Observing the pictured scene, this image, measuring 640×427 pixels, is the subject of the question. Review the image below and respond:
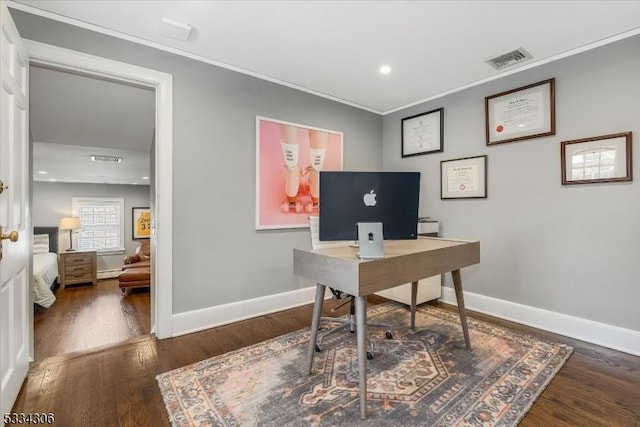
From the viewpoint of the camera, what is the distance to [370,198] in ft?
5.65

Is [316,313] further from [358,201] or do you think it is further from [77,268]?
[77,268]

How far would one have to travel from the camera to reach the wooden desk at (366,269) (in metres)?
1.46

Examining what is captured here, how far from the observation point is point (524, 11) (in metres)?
1.92

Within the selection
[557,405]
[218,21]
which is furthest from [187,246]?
[557,405]

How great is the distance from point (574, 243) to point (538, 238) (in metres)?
0.25

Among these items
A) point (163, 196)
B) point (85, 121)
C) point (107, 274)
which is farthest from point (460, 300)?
point (107, 274)

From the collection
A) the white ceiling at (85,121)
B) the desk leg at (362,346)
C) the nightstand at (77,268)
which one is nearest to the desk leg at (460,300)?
the desk leg at (362,346)

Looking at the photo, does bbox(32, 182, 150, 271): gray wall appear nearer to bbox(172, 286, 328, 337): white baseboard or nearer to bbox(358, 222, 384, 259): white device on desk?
bbox(172, 286, 328, 337): white baseboard

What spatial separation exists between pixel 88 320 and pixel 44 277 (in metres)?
1.73

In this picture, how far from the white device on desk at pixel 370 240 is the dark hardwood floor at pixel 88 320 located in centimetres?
229

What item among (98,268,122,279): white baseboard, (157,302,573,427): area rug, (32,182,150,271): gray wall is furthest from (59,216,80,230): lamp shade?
(157,302,573,427): area rug

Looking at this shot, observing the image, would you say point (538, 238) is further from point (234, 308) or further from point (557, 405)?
point (234, 308)

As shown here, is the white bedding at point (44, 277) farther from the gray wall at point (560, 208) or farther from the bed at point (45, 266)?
the gray wall at point (560, 208)

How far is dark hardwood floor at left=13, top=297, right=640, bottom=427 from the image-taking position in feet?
4.92
